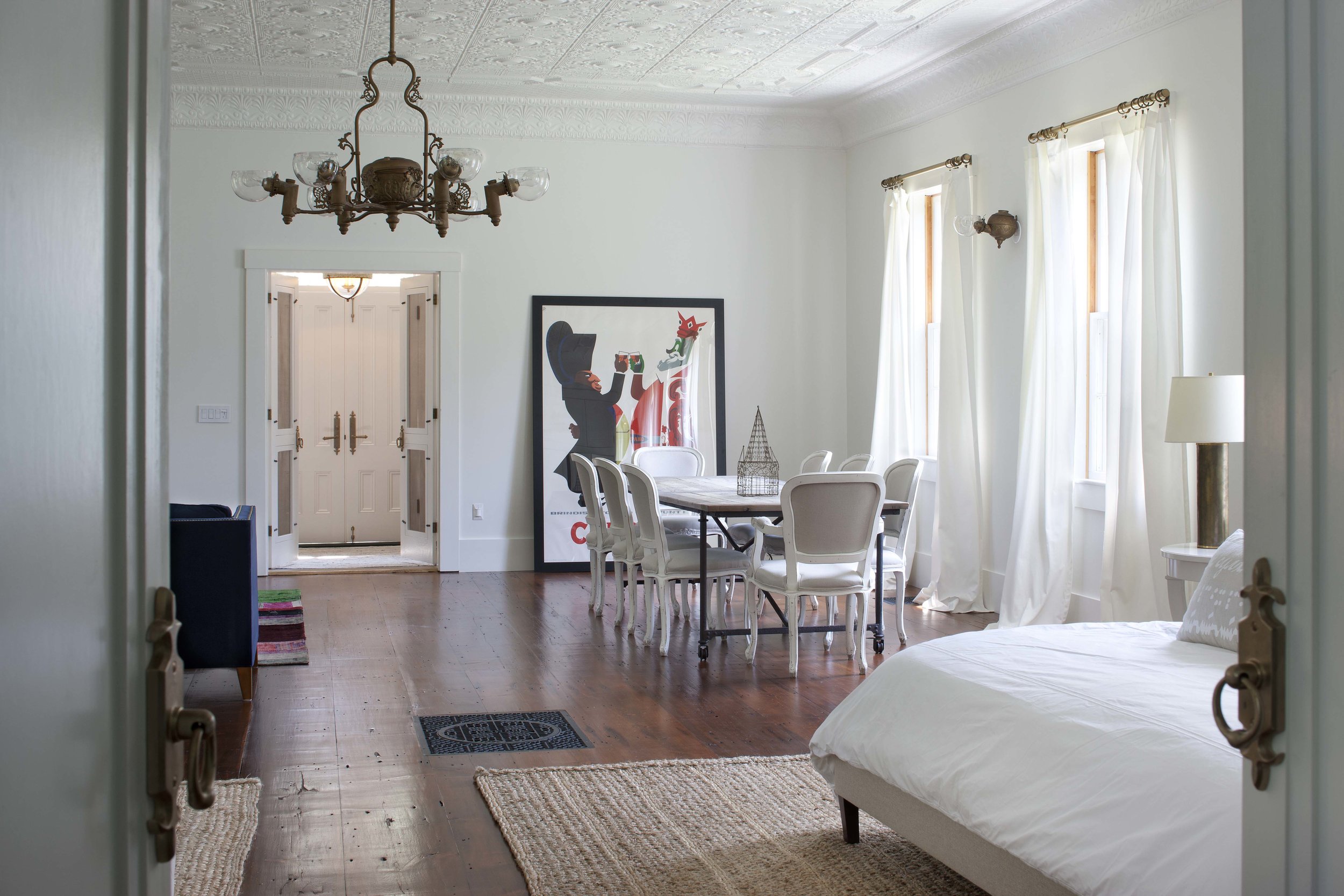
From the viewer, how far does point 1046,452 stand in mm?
6340

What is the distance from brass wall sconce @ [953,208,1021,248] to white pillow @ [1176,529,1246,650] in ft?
12.3

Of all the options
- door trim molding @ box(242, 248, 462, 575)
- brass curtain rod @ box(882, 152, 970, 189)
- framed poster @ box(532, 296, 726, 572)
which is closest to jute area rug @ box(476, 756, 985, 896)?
brass curtain rod @ box(882, 152, 970, 189)

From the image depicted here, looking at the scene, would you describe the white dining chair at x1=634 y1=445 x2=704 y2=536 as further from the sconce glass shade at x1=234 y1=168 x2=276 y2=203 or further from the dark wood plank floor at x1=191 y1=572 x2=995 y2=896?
the sconce glass shade at x1=234 y1=168 x2=276 y2=203

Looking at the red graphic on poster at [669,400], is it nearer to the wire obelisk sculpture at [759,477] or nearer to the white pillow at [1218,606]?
the wire obelisk sculpture at [759,477]

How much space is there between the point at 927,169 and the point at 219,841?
6.16 metres

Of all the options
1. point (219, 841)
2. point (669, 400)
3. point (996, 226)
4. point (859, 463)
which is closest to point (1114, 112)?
point (996, 226)

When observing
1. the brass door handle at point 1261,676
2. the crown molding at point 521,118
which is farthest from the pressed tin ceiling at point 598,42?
the brass door handle at point 1261,676

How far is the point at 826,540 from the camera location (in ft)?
17.2

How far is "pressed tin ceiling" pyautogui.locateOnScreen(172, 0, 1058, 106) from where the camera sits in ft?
21.4

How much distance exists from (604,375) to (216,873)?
19.7 feet

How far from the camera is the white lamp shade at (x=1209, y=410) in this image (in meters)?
4.61

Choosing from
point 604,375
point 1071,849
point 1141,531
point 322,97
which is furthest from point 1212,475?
point 322,97

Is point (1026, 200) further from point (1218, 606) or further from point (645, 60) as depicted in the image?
point (1218, 606)

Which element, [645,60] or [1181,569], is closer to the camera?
[1181,569]
